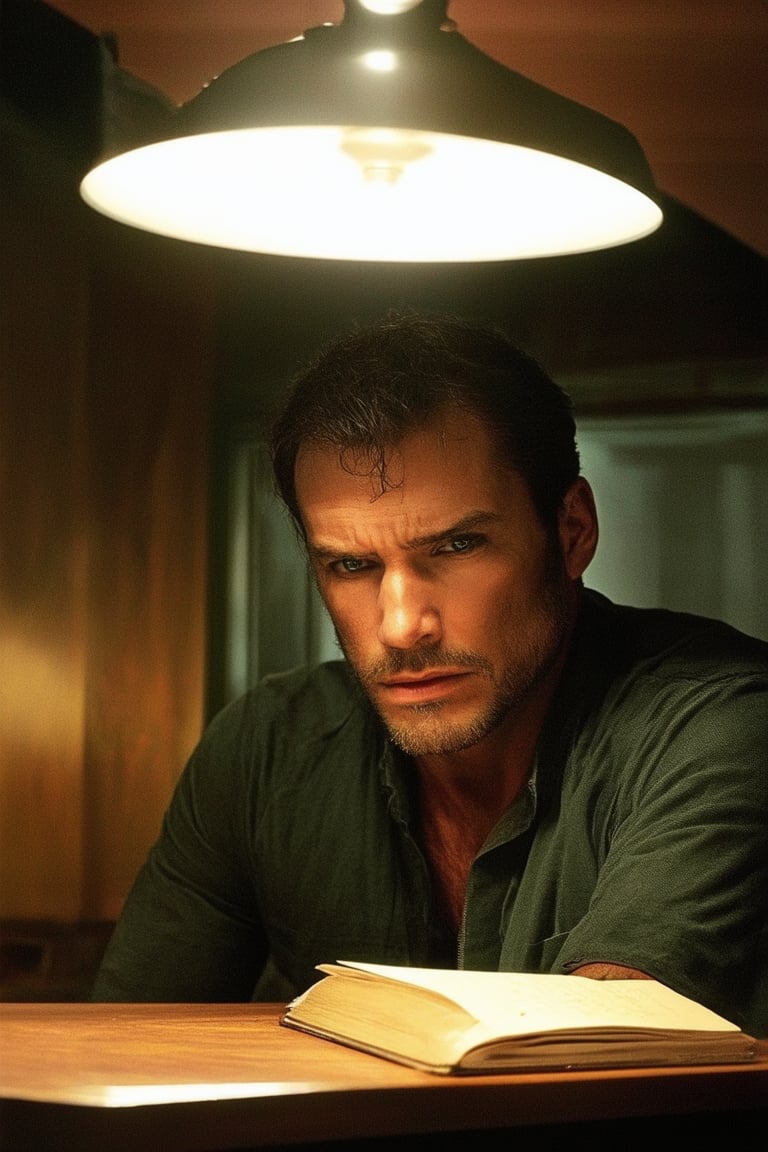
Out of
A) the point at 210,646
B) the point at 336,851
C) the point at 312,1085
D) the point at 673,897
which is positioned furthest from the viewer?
the point at 210,646

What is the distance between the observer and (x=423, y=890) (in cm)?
180

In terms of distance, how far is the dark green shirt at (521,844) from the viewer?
4.12 feet

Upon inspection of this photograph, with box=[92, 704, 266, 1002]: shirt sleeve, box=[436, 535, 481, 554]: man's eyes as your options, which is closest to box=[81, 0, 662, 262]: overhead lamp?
box=[436, 535, 481, 554]: man's eyes

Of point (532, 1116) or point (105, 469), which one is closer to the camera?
point (532, 1116)

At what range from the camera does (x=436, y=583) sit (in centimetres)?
167

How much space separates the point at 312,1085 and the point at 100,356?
1593 millimetres

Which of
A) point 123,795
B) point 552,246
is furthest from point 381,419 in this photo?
point 123,795

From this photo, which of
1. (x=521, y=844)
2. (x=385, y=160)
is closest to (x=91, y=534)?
(x=521, y=844)

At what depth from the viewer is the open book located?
2.98 ft

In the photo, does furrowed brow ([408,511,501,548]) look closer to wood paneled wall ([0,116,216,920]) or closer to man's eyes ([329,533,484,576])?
man's eyes ([329,533,484,576])

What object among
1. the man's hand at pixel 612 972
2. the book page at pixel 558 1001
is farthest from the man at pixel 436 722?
the book page at pixel 558 1001

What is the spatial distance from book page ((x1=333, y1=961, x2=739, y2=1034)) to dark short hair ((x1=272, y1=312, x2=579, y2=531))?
78 cm

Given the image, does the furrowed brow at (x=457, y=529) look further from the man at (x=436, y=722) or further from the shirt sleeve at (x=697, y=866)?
the shirt sleeve at (x=697, y=866)

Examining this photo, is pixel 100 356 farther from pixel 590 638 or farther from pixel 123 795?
pixel 590 638
